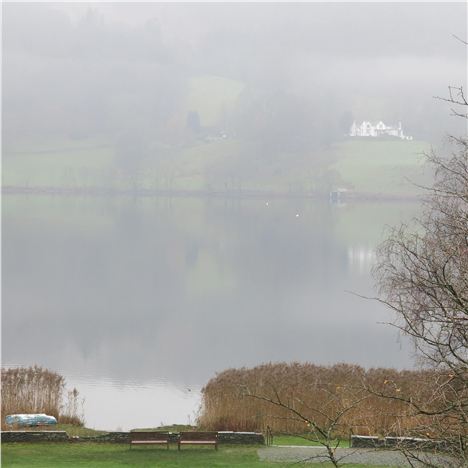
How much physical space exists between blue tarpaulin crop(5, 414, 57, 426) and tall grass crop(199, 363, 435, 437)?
13.6 ft

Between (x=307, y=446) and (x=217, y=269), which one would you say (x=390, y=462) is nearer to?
(x=307, y=446)

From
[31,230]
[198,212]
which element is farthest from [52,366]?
[198,212]

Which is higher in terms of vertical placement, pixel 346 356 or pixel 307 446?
pixel 346 356

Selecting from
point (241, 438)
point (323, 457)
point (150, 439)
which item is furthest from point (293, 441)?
point (150, 439)

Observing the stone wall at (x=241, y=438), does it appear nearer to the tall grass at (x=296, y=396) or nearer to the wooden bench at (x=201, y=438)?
the wooden bench at (x=201, y=438)

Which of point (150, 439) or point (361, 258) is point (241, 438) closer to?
point (150, 439)

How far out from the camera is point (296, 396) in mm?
25172

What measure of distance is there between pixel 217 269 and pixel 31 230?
57.2m

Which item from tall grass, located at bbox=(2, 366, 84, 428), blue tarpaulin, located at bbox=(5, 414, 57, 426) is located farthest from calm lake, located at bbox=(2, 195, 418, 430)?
blue tarpaulin, located at bbox=(5, 414, 57, 426)

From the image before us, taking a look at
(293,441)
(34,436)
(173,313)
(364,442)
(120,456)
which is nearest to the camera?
(120,456)

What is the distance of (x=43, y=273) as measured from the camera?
3282 inches

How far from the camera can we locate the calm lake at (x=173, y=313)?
4075 centimetres

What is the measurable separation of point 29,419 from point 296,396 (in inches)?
286

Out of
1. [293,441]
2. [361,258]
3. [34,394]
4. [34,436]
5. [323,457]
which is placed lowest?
[323,457]
